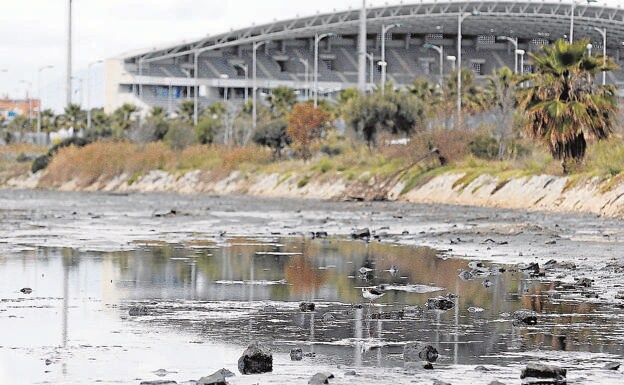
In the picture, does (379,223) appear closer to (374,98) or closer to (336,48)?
(374,98)

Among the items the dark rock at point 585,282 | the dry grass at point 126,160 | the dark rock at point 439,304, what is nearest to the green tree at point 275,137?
the dry grass at point 126,160

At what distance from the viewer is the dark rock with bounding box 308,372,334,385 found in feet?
33.8

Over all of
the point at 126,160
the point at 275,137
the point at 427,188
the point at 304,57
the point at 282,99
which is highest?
the point at 304,57

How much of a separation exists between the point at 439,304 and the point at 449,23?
13717cm

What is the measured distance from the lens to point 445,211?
4472cm

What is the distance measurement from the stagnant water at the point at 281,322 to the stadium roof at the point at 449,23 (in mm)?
114349

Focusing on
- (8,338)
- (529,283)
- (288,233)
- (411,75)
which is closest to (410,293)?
(529,283)

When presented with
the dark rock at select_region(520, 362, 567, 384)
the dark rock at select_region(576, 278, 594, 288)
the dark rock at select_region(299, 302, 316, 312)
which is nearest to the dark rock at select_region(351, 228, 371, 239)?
the dark rock at select_region(576, 278, 594, 288)

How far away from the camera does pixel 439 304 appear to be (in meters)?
15.5

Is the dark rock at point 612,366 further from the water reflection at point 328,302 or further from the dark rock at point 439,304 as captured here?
the dark rock at point 439,304

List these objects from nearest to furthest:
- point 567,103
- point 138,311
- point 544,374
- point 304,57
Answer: point 544,374
point 138,311
point 567,103
point 304,57

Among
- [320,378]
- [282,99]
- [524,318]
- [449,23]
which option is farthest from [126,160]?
[320,378]

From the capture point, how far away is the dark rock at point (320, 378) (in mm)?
10305

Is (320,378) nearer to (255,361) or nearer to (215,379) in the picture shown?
(215,379)
